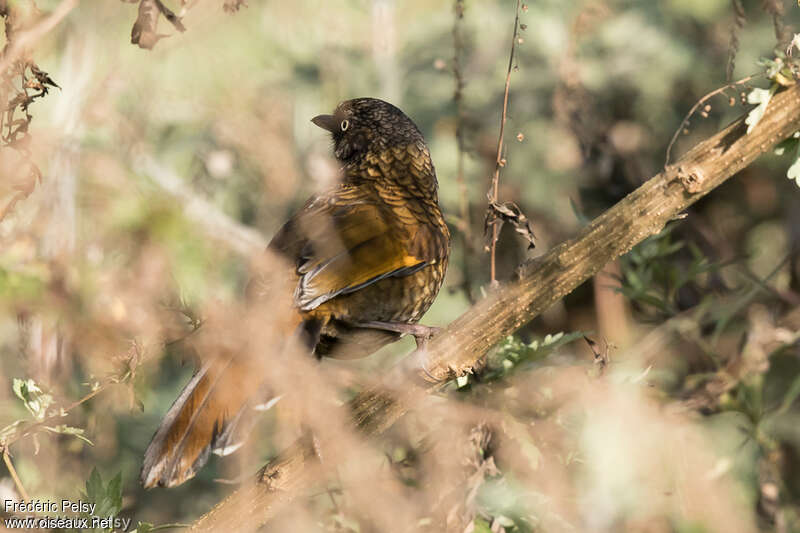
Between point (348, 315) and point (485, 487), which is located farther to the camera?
point (348, 315)

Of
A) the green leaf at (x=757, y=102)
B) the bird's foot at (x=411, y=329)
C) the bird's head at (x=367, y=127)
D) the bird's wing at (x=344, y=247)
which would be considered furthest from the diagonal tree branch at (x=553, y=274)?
the bird's head at (x=367, y=127)

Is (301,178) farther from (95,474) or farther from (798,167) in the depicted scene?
(798,167)

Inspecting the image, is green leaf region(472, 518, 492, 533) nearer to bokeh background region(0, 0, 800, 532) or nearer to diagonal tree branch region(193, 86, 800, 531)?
bokeh background region(0, 0, 800, 532)

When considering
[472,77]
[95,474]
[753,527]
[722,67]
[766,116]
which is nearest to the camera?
[766,116]

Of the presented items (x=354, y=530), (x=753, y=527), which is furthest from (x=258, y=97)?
(x=753, y=527)

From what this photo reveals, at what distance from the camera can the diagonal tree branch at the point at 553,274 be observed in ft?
7.51

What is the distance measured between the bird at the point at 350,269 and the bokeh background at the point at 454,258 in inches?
5.8

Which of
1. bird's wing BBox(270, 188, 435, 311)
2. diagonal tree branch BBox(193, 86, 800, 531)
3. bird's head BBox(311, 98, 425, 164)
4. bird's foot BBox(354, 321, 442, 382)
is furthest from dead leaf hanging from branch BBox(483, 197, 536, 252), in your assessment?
bird's head BBox(311, 98, 425, 164)

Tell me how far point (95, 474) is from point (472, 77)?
3573 millimetres

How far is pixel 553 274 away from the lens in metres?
2.33

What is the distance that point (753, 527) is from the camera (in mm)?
3412

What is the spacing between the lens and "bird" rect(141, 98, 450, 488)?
8.30 ft

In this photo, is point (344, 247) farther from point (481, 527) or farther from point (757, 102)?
point (757, 102)

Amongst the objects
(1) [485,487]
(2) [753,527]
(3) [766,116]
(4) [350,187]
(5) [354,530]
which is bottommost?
(2) [753,527]
